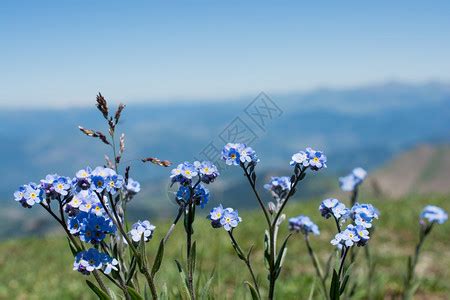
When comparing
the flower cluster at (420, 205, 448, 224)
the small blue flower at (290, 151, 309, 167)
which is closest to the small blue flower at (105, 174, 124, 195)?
the small blue flower at (290, 151, 309, 167)

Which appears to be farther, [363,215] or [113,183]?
Answer: [363,215]

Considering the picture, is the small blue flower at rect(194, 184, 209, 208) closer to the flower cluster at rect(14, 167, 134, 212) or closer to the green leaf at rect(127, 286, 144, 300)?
the flower cluster at rect(14, 167, 134, 212)

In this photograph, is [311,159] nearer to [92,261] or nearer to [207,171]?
[207,171]

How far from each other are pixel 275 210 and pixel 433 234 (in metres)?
8.83

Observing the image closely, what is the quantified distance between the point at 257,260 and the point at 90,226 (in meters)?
6.92

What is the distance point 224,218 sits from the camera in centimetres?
290

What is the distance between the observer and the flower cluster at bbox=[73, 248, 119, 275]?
8.60 feet

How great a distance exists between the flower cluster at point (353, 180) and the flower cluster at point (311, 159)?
1.95m

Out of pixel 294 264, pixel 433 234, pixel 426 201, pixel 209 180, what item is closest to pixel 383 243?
pixel 433 234

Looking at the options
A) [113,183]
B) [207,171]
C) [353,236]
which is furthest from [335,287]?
[113,183]

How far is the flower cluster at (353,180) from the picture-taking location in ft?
15.3

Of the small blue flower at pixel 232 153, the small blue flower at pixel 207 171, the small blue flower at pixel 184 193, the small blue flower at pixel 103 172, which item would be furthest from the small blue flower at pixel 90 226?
the small blue flower at pixel 232 153

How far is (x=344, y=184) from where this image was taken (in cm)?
471

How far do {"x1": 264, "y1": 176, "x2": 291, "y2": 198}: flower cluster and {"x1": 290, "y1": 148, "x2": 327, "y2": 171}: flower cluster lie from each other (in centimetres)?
52
